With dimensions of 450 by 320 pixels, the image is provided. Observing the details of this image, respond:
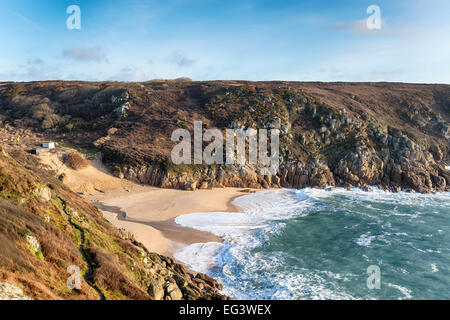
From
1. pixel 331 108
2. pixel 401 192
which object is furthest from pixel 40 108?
pixel 401 192

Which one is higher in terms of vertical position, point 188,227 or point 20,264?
point 20,264

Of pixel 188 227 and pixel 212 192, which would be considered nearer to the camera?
pixel 188 227

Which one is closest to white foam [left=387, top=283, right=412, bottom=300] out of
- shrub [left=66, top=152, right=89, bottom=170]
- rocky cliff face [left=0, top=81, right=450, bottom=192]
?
rocky cliff face [left=0, top=81, right=450, bottom=192]

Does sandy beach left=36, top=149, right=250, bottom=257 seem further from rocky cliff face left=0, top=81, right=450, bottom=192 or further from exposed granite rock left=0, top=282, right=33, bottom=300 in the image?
exposed granite rock left=0, top=282, right=33, bottom=300

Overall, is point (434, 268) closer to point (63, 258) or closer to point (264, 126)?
point (63, 258)

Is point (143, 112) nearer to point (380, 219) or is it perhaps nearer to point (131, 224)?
point (131, 224)
